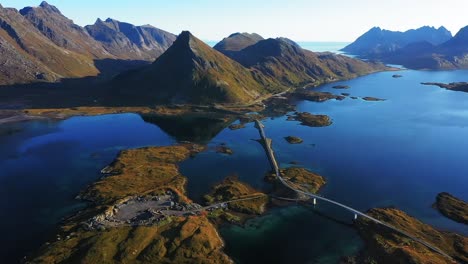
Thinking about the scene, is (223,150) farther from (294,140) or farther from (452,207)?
(452,207)

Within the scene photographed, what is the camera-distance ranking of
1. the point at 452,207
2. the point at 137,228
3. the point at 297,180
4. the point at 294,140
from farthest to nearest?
the point at 294,140, the point at 297,180, the point at 452,207, the point at 137,228

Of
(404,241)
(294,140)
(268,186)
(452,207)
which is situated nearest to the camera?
(404,241)

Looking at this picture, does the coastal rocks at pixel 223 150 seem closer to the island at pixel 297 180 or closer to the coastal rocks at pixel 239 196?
the island at pixel 297 180

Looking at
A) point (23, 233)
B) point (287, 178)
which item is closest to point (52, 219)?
point (23, 233)

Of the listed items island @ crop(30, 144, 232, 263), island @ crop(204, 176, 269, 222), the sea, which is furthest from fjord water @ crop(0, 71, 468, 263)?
island @ crop(30, 144, 232, 263)

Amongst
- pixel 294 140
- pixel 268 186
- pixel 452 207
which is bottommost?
pixel 452 207

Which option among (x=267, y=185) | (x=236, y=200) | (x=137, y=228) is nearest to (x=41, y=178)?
(x=137, y=228)

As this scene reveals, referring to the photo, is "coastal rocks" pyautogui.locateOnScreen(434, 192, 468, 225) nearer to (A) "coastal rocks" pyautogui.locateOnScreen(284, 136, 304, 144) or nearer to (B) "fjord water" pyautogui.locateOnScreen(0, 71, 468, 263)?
(B) "fjord water" pyautogui.locateOnScreen(0, 71, 468, 263)

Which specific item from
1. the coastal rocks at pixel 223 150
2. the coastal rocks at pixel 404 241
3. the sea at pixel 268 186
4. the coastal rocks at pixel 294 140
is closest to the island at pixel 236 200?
the sea at pixel 268 186
